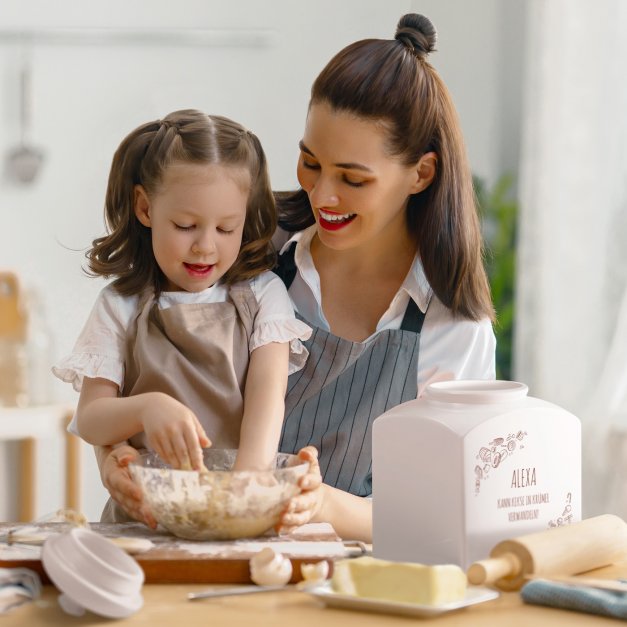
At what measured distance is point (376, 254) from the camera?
184cm

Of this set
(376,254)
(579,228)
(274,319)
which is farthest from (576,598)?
(579,228)

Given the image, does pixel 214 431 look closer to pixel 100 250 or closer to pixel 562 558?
pixel 100 250

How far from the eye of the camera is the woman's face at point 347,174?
1.62 meters

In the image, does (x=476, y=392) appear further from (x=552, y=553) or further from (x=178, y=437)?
(x=178, y=437)

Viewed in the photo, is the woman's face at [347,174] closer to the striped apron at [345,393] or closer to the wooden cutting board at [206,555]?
the striped apron at [345,393]

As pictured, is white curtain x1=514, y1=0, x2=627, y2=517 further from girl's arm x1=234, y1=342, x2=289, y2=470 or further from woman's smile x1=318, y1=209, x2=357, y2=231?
girl's arm x1=234, y1=342, x2=289, y2=470

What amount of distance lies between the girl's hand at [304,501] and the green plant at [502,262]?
2.40 metres

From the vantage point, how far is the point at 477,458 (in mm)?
1111

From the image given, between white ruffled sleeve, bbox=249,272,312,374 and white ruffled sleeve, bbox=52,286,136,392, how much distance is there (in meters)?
0.18

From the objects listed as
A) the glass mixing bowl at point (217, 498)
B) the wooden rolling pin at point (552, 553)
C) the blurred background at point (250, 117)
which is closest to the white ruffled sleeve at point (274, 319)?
the glass mixing bowl at point (217, 498)

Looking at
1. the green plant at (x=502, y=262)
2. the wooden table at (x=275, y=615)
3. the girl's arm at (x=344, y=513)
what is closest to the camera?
the wooden table at (x=275, y=615)

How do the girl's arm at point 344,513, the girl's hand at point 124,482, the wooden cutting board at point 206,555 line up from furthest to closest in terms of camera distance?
the girl's arm at point 344,513, the girl's hand at point 124,482, the wooden cutting board at point 206,555

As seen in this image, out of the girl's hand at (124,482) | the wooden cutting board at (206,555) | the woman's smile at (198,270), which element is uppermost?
the woman's smile at (198,270)

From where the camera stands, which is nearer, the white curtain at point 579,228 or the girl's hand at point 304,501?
the girl's hand at point 304,501
